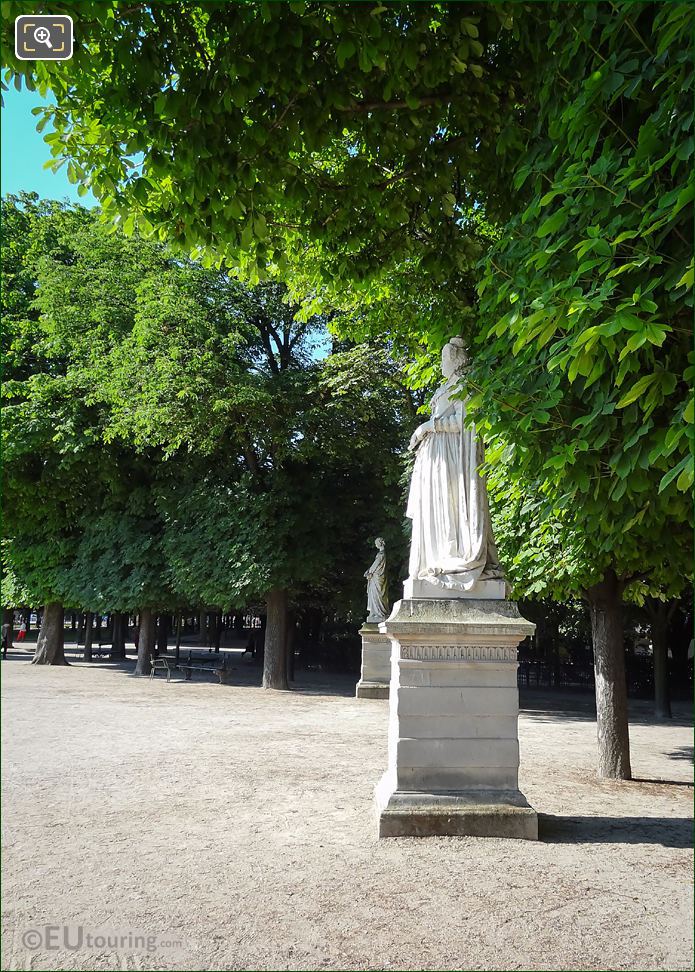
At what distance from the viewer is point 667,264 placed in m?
3.78

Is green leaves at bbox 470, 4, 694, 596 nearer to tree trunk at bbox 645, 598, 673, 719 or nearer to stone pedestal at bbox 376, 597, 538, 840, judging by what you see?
stone pedestal at bbox 376, 597, 538, 840

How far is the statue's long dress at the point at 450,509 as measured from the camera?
6.69m

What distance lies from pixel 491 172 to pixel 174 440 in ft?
43.2

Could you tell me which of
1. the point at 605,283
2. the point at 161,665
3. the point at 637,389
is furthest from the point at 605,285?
the point at 161,665

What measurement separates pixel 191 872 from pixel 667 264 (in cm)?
496

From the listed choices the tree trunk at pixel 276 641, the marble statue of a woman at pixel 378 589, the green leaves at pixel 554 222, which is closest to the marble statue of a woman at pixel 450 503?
the green leaves at pixel 554 222

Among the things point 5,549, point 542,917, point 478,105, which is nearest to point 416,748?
point 542,917

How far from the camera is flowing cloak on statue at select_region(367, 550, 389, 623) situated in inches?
755

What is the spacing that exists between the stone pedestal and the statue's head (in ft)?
7.59

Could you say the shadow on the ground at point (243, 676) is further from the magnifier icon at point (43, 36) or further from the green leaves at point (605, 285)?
the magnifier icon at point (43, 36)

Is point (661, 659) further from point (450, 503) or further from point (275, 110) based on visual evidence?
point (275, 110)

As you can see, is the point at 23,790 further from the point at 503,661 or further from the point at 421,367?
the point at 421,367

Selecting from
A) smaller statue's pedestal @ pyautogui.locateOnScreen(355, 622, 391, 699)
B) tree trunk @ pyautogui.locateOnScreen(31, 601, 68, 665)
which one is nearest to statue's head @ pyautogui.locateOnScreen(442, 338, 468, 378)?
smaller statue's pedestal @ pyautogui.locateOnScreen(355, 622, 391, 699)

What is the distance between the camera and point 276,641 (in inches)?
806
